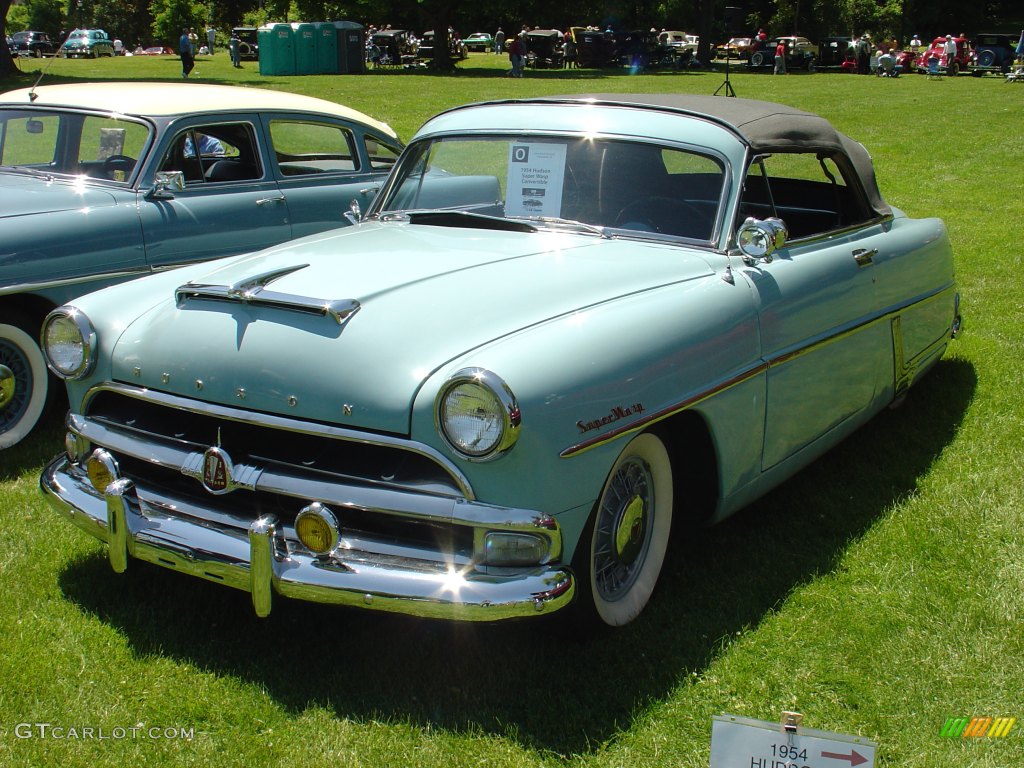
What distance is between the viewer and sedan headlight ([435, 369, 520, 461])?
8.77ft

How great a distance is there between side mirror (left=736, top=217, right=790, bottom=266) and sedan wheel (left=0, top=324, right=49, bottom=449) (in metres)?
3.26

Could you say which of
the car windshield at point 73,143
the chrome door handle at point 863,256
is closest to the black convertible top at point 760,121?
the chrome door handle at point 863,256

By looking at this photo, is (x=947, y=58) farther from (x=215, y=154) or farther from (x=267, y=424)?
(x=267, y=424)

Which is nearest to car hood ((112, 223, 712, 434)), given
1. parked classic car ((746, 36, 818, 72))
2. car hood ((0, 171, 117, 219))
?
car hood ((0, 171, 117, 219))

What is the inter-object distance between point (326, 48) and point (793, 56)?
19672 millimetres

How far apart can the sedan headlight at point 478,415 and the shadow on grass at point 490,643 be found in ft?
2.15

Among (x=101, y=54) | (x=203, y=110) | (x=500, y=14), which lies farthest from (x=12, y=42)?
(x=203, y=110)

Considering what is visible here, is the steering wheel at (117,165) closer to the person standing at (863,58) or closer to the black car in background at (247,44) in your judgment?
the person standing at (863,58)

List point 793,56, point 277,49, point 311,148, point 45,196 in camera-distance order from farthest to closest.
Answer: point 793,56 → point 277,49 → point 311,148 → point 45,196

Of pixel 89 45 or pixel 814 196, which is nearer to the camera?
pixel 814 196

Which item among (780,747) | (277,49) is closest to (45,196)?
(780,747)

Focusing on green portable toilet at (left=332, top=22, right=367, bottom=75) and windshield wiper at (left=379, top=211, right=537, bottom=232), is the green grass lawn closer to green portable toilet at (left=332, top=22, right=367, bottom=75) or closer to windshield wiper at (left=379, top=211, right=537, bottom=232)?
windshield wiper at (left=379, top=211, right=537, bottom=232)

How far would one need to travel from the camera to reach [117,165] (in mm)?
5707

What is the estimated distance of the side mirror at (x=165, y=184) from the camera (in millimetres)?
5484
